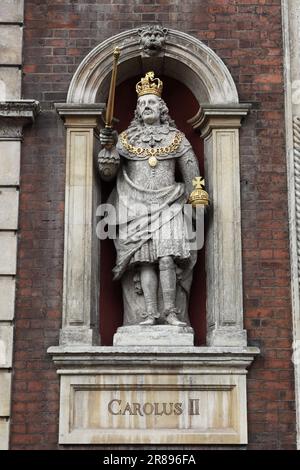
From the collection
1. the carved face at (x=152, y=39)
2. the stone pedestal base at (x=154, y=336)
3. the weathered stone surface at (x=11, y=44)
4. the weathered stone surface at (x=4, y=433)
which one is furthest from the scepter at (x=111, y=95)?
the weathered stone surface at (x=4, y=433)

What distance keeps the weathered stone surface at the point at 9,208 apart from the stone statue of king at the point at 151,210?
1052 mm

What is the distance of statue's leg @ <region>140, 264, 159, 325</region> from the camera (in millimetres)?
12312

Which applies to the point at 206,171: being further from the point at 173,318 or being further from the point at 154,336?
the point at 154,336

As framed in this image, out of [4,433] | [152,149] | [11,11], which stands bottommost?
[4,433]

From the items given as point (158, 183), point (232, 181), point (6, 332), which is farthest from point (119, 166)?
point (6, 332)

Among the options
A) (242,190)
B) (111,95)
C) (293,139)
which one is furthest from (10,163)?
(293,139)

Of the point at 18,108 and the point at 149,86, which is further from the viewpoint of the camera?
the point at 149,86

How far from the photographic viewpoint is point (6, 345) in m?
12.0

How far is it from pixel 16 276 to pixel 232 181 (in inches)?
107

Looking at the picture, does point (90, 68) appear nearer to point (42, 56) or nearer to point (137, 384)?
point (42, 56)

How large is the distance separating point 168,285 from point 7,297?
1.81 m

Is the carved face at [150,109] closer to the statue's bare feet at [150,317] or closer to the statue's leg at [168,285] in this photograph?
the statue's leg at [168,285]

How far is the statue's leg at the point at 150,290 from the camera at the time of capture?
12.3 metres

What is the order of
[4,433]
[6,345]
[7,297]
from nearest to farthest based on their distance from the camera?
[4,433], [6,345], [7,297]
